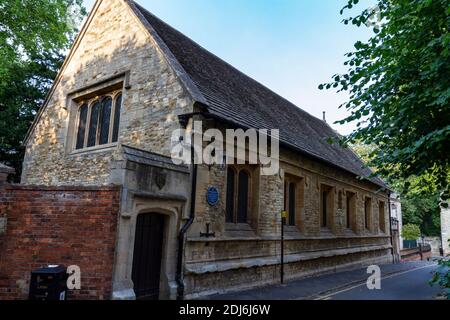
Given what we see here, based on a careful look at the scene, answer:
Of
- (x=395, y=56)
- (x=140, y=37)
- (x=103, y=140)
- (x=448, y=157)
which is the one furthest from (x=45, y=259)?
(x=448, y=157)

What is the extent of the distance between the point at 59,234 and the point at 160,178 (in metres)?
2.46

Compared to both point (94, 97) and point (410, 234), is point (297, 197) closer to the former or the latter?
point (94, 97)

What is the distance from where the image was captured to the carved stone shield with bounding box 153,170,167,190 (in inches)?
313

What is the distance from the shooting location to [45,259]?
6.91 m

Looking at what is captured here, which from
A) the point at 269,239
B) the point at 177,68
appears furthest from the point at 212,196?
the point at 177,68

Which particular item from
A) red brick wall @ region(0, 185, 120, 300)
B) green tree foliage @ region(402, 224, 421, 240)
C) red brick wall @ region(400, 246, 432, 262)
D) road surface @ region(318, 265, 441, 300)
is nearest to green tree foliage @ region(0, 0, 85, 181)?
red brick wall @ region(0, 185, 120, 300)

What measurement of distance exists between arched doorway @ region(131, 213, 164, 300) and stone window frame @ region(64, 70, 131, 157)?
12.4ft

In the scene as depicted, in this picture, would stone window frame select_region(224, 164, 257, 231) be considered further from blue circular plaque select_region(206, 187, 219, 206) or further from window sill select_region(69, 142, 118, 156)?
window sill select_region(69, 142, 118, 156)

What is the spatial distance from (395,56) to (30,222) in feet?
28.6

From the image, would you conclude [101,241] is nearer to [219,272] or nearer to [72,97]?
[219,272]

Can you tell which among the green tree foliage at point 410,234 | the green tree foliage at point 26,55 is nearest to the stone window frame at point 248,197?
the green tree foliage at point 26,55

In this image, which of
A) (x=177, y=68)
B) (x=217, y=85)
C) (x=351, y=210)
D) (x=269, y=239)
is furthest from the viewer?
(x=351, y=210)

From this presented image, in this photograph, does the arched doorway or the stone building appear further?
the stone building

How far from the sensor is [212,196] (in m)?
9.38
